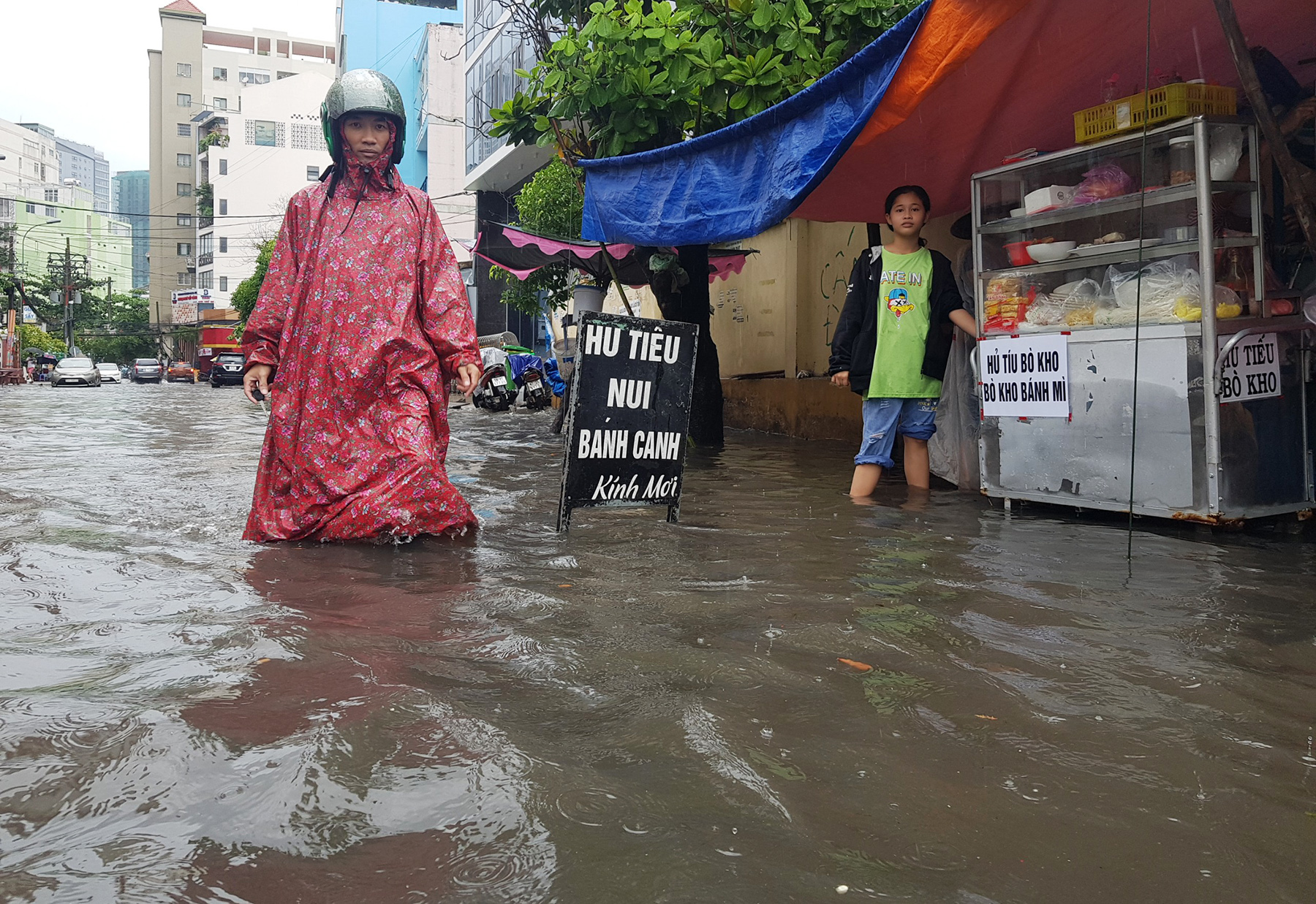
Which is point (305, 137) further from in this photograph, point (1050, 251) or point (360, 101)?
point (1050, 251)

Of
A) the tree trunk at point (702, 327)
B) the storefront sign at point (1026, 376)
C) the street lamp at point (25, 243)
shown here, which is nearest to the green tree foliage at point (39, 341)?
the street lamp at point (25, 243)

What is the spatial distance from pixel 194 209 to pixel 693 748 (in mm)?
95140

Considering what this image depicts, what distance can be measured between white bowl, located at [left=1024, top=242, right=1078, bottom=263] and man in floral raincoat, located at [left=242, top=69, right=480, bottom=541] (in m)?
2.82

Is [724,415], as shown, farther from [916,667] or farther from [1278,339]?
[916,667]

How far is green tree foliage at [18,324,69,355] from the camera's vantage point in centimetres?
6619

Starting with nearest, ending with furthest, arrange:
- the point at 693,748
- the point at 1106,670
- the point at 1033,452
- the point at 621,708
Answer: the point at 693,748 → the point at 621,708 → the point at 1106,670 → the point at 1033,452

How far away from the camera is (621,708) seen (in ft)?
7.85

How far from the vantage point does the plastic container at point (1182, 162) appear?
4.74 meters

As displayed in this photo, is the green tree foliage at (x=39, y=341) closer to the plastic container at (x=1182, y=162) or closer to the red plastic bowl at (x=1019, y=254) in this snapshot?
the red plastic bowl at (x=1019, y=254)

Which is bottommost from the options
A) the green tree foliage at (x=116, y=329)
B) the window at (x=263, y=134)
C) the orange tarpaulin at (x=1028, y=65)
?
the orange tarpaulin at (x=1028, y=65)

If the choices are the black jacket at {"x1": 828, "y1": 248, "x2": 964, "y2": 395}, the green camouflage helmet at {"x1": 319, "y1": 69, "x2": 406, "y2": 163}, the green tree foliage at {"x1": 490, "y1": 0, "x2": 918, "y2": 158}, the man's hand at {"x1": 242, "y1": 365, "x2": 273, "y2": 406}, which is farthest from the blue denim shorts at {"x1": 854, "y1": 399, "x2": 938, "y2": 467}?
the man's hand at {"x1": 242, "y1": 365, "x2": 273, "y2": 406}

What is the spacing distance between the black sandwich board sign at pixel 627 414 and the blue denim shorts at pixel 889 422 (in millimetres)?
1105

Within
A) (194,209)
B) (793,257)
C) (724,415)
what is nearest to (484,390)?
(724,415)

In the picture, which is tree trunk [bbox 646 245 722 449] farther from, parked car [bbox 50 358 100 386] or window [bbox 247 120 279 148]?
window [bbox 247 120 279 148]
